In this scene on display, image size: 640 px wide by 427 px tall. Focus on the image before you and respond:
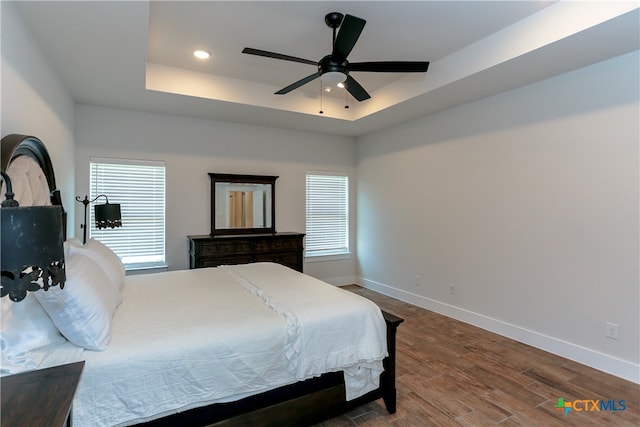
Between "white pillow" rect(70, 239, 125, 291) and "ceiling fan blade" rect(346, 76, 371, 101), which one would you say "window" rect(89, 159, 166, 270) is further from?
"ceiling fan blade" rect(346, 76, 371, 101)

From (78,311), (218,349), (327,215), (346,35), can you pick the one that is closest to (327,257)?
(327,215)

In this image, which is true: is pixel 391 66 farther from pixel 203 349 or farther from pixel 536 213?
pixel 203 349

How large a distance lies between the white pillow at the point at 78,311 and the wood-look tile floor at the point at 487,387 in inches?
58.2

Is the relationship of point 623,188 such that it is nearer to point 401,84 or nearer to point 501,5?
point 501,5

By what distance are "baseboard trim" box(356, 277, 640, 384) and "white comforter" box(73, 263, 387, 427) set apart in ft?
7.13

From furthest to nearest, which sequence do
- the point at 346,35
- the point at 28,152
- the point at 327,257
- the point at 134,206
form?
the point at 327,257
the point at 134,206
the point at 346,35
the point at 28,152

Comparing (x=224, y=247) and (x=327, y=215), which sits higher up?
(x=327, y=215)

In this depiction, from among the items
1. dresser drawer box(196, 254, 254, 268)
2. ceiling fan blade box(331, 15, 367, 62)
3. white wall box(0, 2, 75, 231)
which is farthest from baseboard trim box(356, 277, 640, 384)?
white wall box(0, 2, 75, 231)

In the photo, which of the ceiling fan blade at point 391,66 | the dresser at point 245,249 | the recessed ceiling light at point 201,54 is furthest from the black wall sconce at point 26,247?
the dresser at point 245,249

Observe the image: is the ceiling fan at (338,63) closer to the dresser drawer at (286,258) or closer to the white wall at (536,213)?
the white wall at (536,213)

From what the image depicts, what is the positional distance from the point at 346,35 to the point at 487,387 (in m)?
2.90

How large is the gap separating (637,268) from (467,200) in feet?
5.60

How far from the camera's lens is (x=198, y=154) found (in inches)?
187

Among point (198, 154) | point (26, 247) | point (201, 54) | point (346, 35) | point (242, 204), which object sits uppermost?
point (201, 54)
